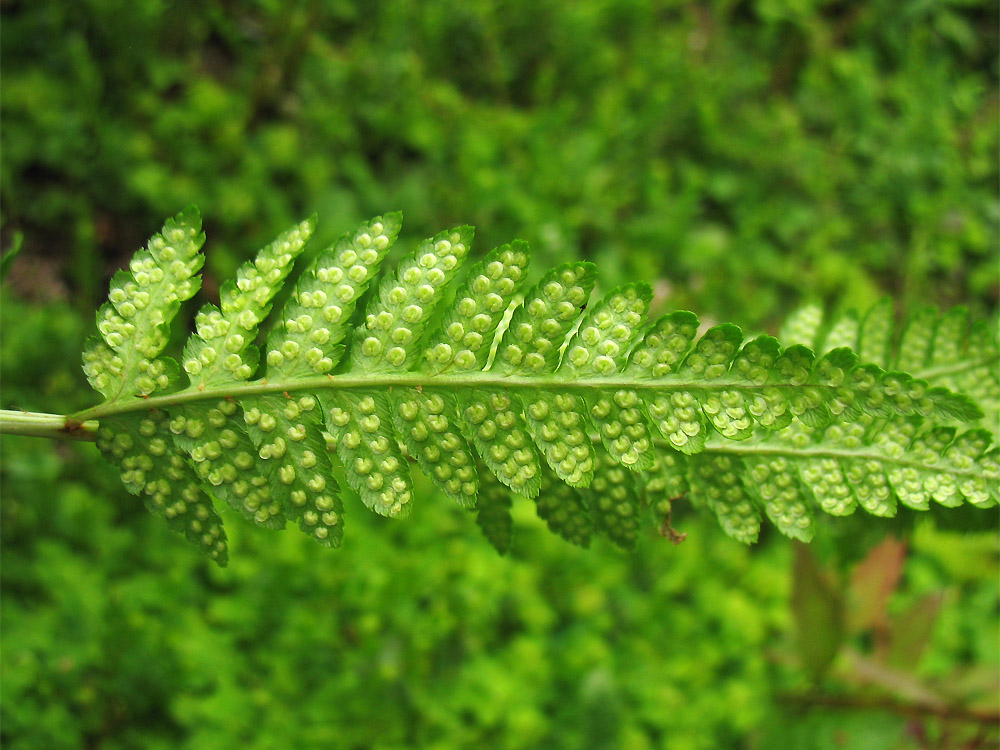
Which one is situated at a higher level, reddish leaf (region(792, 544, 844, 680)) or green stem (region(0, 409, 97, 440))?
reddish leaf (region(792, 544, 844, 680))

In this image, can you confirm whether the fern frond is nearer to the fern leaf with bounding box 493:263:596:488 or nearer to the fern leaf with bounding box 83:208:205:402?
A: the fern leaf with bounding box 493:263:596:488

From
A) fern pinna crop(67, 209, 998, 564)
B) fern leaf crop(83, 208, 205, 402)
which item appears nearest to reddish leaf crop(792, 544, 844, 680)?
fern pinna crop(67, 209, 998, 564)

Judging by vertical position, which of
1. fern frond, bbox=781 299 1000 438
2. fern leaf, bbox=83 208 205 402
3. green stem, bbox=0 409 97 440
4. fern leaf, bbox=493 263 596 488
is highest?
Result: fern frond, bbox=781 299 1000 438

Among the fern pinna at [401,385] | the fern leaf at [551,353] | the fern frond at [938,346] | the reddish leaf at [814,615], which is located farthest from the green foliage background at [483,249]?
the fern leaf at [551,353]

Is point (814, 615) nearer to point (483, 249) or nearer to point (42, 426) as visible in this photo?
point (483, 249)

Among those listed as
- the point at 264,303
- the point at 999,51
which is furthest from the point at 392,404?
the point at 999,51

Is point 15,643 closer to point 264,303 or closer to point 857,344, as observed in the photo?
point 264,303
